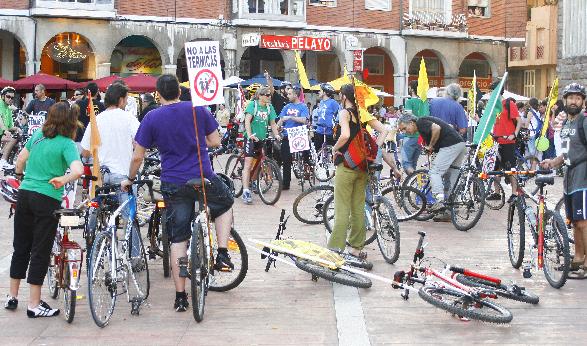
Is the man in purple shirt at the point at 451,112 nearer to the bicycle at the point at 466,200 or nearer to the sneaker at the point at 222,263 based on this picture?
the bicycle at the point at 466,200

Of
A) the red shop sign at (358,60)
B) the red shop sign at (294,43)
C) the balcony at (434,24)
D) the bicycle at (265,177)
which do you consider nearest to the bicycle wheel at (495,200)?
the bicycle at (265,177)

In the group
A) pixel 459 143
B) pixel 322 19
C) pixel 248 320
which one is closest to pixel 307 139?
pixel 459 143

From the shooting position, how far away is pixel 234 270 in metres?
8.25

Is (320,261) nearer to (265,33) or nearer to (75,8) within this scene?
(75,8)

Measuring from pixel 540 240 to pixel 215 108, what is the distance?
2700 centimetres

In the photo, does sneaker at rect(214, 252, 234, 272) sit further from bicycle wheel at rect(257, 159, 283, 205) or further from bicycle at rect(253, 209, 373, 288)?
bicycle wheel at rect(257, 159, 283, 205)

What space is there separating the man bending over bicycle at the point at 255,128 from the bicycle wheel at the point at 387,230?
5.22 metres

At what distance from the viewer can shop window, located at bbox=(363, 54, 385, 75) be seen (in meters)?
40.8

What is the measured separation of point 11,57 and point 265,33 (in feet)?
30.4

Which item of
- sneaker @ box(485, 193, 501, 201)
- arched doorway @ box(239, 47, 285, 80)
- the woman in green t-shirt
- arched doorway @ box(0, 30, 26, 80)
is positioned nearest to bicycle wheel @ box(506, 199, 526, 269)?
the woman in green t-shirt

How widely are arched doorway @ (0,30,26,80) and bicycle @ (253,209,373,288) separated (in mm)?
27040

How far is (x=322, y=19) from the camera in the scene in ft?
121

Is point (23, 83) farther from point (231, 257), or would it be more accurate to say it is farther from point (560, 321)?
point (560, 321)

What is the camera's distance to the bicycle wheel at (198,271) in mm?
7090
